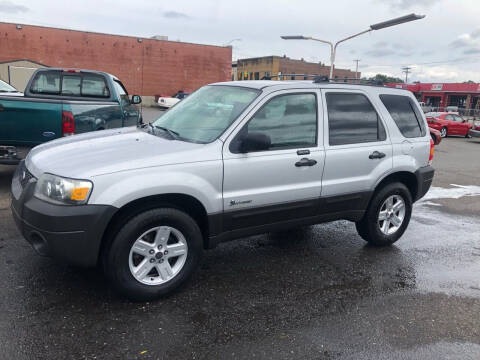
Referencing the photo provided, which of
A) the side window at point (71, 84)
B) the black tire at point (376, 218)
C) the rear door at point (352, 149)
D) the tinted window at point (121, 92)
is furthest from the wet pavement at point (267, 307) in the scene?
the tinted window at point (121, 92)

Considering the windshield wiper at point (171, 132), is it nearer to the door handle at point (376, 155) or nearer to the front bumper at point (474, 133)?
the door handle at point (376, 155)

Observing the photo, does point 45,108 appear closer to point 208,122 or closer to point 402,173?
point 208,122

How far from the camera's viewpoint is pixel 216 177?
3719mm

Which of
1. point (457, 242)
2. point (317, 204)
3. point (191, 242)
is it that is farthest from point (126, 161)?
point (457, 242)

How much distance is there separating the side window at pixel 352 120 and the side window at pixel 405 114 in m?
0.30

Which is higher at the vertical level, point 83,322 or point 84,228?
point 84,228

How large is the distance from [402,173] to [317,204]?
1.42 meters

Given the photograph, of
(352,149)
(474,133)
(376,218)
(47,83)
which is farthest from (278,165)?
(474,133)

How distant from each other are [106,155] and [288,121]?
5.76 feet

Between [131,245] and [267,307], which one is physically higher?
[131,245]

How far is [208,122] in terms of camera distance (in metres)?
4.14

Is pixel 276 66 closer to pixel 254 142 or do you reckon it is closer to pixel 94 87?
pixel 94 87

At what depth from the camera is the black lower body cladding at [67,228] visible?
3.19m

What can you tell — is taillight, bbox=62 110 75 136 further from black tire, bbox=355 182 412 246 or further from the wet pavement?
black tire, bbox=355 182 412 246
